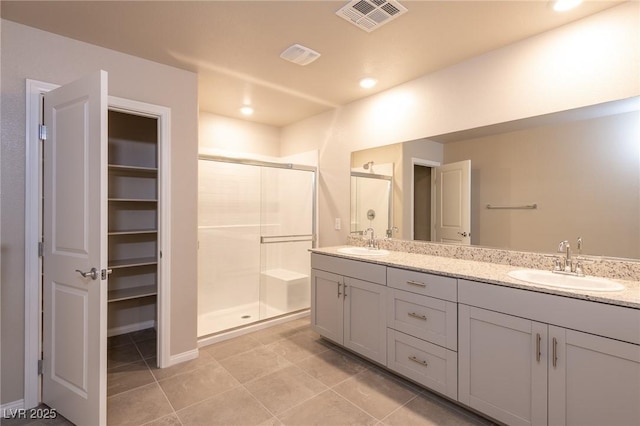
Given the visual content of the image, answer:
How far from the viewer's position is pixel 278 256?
143 inches

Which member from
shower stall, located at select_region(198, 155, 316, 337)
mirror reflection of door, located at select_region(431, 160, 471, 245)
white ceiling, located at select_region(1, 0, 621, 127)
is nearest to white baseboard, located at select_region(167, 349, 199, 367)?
shower stall, located at select_region(198, 155, 316, 337)

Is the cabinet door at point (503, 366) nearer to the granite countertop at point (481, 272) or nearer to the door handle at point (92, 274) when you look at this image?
the granite countertop at point (481, 272)

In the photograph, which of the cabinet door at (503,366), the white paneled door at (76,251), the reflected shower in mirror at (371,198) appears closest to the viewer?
the cabinet door at (503,366)

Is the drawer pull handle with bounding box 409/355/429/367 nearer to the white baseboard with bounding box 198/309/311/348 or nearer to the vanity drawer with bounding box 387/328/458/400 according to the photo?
the vanity drawer with bounding box 387/328/458/400

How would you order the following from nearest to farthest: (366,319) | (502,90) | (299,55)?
(502,90)
(299,55)
(366,319)

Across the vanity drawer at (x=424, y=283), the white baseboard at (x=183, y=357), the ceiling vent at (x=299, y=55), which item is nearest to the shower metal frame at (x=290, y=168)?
the ceiling vent at (x=299, y=55)

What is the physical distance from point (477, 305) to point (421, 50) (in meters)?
1.82

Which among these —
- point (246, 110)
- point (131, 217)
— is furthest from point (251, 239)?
point (246, 110)

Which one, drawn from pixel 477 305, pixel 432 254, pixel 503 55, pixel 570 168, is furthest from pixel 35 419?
pixel 503 55

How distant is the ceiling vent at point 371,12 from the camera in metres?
1.78

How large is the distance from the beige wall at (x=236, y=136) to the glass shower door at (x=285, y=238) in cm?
85

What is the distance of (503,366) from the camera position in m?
1.70

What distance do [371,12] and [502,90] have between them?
1.13 meters

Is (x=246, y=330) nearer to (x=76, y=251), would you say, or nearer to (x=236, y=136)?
(x=76, y=251)
